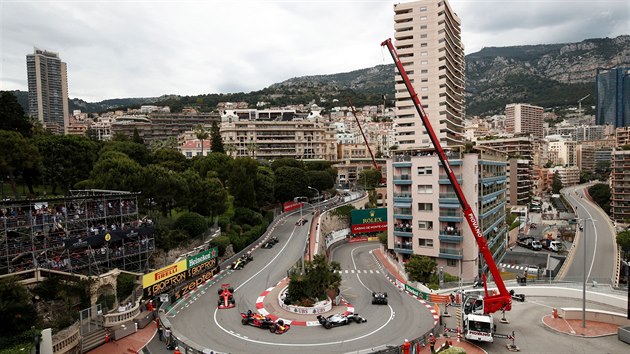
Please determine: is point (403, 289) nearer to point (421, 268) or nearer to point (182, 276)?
point (421, 268)

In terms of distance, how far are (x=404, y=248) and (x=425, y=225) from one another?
4.47 meters

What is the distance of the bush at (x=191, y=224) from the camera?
46875 mm

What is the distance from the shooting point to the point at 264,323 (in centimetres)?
3125

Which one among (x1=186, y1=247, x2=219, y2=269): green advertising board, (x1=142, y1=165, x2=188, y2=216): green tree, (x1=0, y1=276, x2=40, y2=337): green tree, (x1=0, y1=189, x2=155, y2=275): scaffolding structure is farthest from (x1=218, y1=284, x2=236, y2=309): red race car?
(x1=142, y1=165, x2=188, y2=216): green tree

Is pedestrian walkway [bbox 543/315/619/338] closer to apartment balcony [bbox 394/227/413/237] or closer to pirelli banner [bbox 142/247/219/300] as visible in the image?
apartment balcony [bbox 394/227/413/237]

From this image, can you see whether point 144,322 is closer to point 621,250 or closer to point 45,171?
point 45,171

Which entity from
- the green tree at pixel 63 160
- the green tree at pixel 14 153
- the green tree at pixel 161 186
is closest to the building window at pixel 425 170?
the green tree at pixel 161 186

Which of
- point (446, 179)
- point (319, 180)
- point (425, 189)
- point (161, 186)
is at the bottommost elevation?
point (319, 180)

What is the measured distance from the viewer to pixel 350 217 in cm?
7875

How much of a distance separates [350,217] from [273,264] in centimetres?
3161

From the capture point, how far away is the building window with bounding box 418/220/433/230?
4978 centimetres

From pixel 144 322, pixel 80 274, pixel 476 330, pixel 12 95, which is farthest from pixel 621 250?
pixel 12 95

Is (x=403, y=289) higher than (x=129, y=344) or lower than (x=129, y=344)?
lower

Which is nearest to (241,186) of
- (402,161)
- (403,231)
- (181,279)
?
(402,161)
